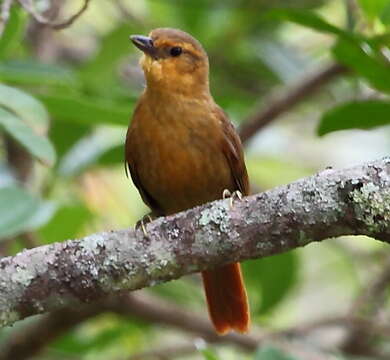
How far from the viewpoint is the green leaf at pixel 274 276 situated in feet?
14.3

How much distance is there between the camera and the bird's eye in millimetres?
3557

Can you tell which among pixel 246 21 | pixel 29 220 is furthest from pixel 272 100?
pixel 29 220

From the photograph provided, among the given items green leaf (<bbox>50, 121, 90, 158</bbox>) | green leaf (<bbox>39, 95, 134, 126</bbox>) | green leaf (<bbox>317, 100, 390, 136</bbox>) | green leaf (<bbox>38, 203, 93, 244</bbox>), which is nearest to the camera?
green leaf (<bbox>317, 100, 390, 136</bbox>)

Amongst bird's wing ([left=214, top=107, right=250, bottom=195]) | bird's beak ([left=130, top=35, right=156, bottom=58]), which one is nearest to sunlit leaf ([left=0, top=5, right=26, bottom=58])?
bird's beak ([left=130, top=35, right=156, bottom=58])

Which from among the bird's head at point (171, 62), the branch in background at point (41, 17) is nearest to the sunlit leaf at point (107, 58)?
the bird's head at point (171, 62)

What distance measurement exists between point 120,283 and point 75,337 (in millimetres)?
1859

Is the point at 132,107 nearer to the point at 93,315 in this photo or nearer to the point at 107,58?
the point at 107,58

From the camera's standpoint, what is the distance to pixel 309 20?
2.95 metres

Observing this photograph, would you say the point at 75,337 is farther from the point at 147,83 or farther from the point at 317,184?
the point at 317,184

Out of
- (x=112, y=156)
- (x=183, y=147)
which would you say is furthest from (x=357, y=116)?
(x=112, y=156)

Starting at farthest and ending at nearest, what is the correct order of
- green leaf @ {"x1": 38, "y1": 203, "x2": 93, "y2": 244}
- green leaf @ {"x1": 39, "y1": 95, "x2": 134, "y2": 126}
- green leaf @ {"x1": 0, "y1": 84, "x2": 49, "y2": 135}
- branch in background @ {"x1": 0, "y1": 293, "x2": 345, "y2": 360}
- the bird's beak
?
1. branch in background @ {"x1": 0, "y1": 293, "x2": 345, "y2": 360}
2. green leaf @ {"x1": 38, "y1": 203, "x2": 93, "y2": 244}
3. the bird's beak
4. green leaf @ {"x1": 39, "y1": 95, "x2": 134, "y2": 126}
5. green leaf @ {"x1": 0, "y1": 84, "x2": 49, "y2": 135}

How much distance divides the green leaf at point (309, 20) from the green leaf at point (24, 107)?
0.72 meters

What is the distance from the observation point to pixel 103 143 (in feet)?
14.5

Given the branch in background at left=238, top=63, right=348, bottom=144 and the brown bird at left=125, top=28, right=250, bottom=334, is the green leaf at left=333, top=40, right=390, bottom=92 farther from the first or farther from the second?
the branch in background at left=238, top=63, right=348, bottom=144
